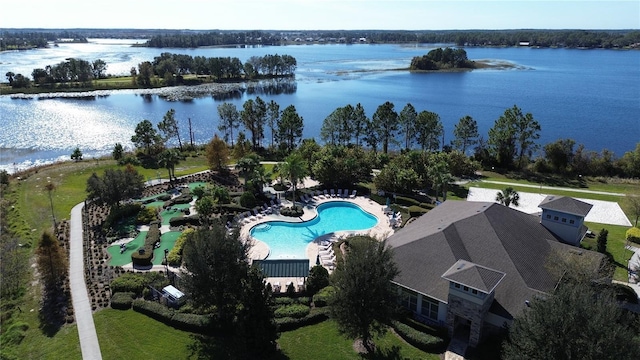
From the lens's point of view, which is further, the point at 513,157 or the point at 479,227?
the point at 513,157

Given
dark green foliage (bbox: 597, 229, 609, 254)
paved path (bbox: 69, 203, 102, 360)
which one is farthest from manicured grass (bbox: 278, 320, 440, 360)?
dark green foliage (bbox: 597, 229, 609, 254)

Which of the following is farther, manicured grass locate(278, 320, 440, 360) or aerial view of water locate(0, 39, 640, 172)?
aerial view of water locate(0, 39, 640, 172)

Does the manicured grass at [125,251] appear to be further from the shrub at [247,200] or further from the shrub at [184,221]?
the shrub at [247,200]

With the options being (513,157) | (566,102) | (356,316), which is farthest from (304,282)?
(566,102)

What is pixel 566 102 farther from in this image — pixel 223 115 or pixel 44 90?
pixel 44 90

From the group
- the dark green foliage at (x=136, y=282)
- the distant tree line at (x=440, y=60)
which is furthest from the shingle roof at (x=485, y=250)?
the distant tree line at (x=440, y=60)

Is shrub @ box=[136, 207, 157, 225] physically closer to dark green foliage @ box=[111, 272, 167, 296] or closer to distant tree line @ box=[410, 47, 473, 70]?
dark green foliage @ box=[111, 272, 167, 296]
